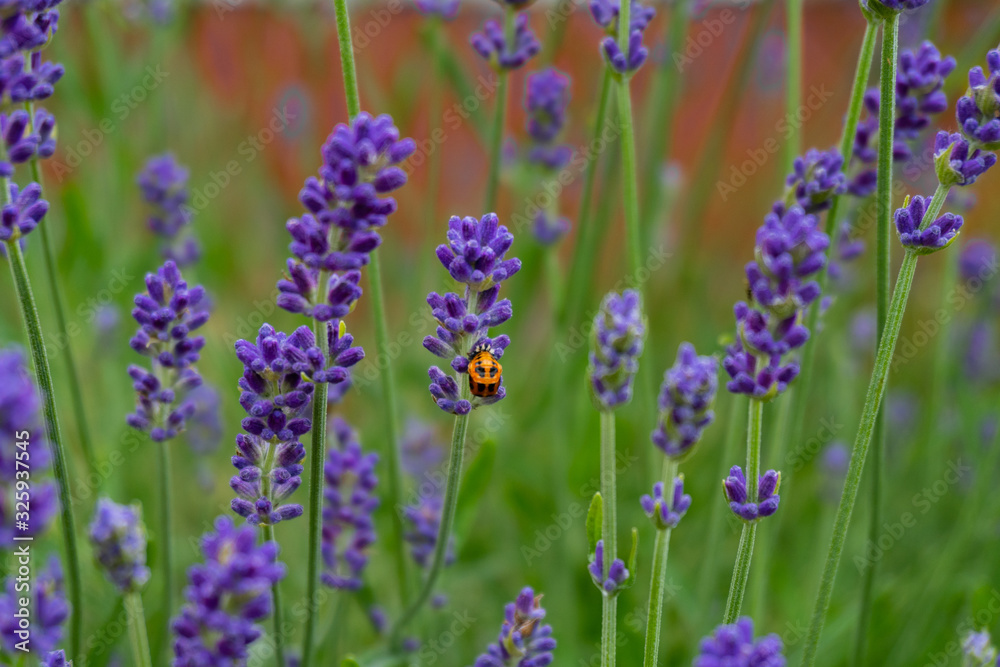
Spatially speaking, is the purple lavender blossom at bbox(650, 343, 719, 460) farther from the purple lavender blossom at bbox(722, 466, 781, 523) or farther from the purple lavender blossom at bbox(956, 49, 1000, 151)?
the purple lavender blossom at bbox(956, 49, 1000, 151)

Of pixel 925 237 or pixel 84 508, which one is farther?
pixel 84 508

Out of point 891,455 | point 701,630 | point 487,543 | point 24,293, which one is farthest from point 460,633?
point 891,455

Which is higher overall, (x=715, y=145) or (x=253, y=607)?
(x=715, y=145)

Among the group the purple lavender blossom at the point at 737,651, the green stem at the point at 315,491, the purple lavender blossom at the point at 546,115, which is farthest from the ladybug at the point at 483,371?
the purple lavender blossom at the point at 546,115

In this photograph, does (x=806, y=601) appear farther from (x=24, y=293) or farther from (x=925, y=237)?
(x=24, y=293)
